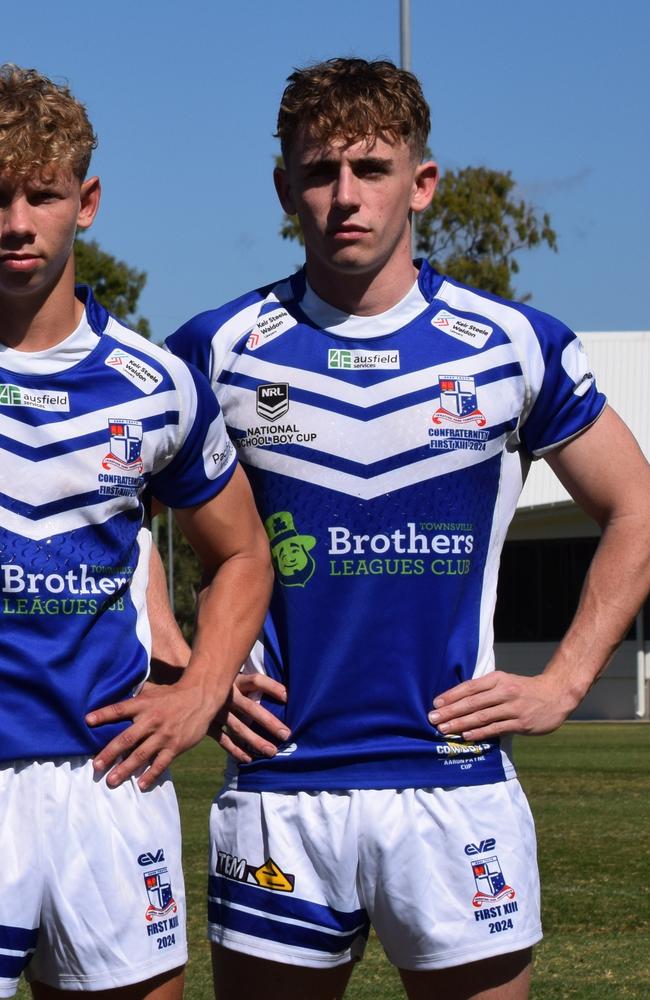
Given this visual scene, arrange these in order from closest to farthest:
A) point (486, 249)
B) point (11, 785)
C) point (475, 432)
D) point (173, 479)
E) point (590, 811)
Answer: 1. point (11, 785)
2. point (173, 479)
3. point (475, 432)
4. point (590, 811)
5. point (486, 249)

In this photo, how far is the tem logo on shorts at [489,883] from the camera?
12.8 feet

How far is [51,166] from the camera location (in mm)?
3508

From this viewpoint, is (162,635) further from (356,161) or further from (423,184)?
(423,184)

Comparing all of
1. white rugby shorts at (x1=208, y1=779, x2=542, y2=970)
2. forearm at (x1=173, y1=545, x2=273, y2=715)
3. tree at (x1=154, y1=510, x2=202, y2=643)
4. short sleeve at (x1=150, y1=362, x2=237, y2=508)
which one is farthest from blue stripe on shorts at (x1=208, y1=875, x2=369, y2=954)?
tree at (x1=154, y1=510, x2=202, y2=643)

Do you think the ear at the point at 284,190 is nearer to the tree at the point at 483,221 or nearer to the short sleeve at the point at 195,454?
the short sleeve at the point at 195,454

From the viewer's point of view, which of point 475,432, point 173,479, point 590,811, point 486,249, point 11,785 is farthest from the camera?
point 486,249

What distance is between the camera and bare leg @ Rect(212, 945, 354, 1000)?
389cm

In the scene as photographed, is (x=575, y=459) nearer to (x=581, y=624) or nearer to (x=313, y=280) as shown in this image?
(x=581, y=624)

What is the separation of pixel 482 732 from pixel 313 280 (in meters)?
1.16

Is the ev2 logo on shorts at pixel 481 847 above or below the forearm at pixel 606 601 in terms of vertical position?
below

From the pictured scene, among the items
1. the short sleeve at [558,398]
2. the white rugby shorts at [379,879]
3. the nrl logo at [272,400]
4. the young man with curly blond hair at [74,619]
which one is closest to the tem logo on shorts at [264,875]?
the white rugby shorts at [379,879]

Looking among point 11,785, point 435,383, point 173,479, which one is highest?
point 435,383

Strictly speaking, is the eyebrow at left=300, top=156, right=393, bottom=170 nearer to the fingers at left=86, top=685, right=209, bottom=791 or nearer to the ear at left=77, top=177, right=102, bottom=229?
the ear at left=77, top=177, right=102, bottom=229

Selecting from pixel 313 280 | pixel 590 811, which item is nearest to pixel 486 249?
pixel 590 811
